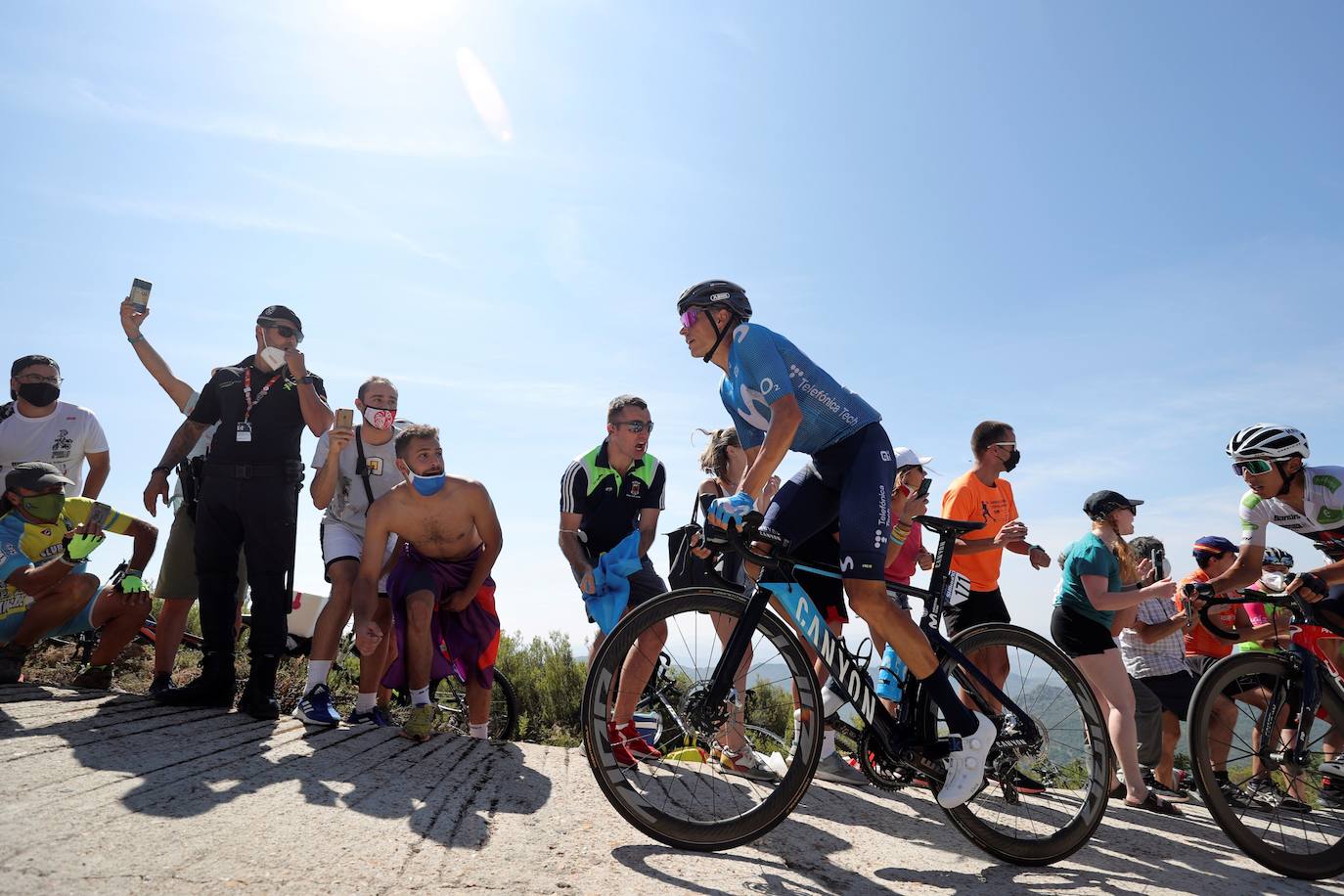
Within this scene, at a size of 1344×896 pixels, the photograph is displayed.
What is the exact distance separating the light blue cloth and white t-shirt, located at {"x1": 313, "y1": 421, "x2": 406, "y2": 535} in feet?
5.80

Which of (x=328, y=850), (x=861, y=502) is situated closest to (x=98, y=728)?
(x=328, y=850)

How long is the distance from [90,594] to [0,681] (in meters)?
0.75

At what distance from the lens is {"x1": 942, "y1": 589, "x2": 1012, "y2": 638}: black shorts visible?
5.96 metres

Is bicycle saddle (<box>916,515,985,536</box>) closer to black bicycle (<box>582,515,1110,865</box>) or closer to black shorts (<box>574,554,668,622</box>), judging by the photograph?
black bicycle (<box>582,515,1110,865</box>)

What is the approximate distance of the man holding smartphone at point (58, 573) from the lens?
558 centimetres

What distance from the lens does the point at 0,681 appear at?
5.54 metres

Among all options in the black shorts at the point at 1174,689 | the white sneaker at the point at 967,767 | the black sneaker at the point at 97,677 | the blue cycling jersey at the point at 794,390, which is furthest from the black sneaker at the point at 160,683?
the black shorts at the point at 1174,689

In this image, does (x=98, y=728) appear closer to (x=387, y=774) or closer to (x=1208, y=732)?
(x=387, y=774)

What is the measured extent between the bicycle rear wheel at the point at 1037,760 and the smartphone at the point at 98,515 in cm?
602

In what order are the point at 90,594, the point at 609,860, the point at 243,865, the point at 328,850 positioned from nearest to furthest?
the point at 243,865 < the point at 328,850 < the point at 609,860 < the point at 90,594

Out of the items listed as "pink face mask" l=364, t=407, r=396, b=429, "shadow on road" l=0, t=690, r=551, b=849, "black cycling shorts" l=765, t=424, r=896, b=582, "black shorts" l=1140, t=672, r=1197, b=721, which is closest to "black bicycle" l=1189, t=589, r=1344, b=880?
"black cycling shorts" l=765, t=424, r=896, b=582

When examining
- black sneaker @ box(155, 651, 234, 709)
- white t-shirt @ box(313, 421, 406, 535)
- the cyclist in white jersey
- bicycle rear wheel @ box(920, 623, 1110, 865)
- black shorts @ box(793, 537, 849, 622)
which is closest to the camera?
bicycle rear wheel @ box(920, 623, 1110, 865)

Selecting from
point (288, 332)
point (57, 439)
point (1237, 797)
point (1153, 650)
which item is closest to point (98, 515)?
point (57, 439)

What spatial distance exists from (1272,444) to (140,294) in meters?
7.90
